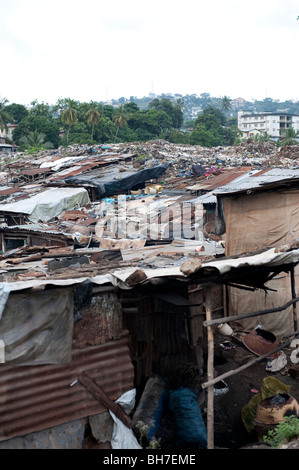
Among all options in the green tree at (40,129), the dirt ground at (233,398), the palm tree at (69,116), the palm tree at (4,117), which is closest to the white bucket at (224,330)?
the dirt ground at (233,398)

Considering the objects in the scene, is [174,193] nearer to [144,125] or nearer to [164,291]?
[164,291]

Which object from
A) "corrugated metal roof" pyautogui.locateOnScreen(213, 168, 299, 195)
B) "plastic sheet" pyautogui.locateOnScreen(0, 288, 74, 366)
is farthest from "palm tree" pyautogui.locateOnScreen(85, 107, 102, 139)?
"plastic sheet" pyautogui.locateOnScreen(0, 288, 74, 366)

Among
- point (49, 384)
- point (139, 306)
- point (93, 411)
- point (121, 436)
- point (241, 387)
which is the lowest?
point (241, 387)

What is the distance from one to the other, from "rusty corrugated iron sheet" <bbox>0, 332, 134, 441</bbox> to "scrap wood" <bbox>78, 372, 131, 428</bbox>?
5 centimetres

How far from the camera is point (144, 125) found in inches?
1971

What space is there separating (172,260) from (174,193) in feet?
35.2

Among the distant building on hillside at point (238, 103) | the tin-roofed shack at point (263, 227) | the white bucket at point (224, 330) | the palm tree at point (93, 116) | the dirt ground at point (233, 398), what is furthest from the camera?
the distant building on hillside at point (238, 103)

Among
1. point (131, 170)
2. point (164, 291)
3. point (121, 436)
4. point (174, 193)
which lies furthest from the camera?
point (131, 170)

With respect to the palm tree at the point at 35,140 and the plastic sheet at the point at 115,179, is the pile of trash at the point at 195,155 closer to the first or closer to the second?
the plastic sheet at the point at 115,179

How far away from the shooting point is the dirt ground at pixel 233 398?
5535 millimetres

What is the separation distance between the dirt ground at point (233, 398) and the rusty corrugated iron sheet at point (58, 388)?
1.12 metres

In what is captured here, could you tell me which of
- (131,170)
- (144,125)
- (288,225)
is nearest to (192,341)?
(288,225)

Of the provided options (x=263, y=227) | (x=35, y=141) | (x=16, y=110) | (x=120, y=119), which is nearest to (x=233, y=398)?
(x=263, y=227)

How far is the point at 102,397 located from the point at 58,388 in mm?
551
